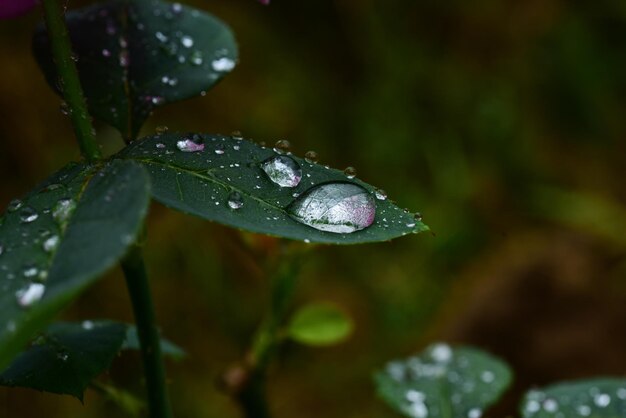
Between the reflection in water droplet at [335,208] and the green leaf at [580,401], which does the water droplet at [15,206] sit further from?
the green leaf at [580,401]

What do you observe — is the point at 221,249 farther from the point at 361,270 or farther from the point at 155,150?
the point at 155,150

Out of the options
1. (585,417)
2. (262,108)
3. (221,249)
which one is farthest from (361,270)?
(585,417)

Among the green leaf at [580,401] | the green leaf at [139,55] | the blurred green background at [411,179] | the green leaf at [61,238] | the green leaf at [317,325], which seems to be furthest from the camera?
the blurred green background at [411,179]

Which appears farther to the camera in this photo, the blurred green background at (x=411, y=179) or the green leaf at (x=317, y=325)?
the blurred green background at (x=411, y=179)

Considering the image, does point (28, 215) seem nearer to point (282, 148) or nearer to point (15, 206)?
point (15, 206)

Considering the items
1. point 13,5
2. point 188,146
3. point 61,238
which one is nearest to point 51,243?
point 61,238

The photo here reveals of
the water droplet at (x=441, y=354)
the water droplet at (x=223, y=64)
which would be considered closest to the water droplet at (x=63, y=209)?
the water droplet at (x=223, y=64)
